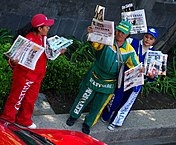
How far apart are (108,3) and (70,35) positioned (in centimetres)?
102

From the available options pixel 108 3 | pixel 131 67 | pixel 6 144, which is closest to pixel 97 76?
pixel 131 67

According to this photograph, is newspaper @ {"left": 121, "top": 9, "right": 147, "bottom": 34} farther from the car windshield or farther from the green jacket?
the car windshield

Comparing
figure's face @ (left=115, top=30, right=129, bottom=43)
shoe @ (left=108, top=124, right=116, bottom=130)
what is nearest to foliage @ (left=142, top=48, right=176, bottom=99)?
shoe @ (left=108, top=124, right=116, bottom=130)

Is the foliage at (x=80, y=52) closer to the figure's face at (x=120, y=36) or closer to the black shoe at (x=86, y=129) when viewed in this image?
the black shoe at (x=86, y=129)

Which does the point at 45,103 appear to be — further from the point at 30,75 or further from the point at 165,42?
the point at 165,42

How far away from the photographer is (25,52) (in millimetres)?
5656

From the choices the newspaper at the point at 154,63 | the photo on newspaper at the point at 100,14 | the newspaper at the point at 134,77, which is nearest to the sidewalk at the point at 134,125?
the newspaper at the point at 134,77

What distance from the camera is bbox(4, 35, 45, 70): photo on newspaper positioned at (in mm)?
5613

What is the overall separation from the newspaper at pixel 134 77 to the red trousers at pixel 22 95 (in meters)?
1.09

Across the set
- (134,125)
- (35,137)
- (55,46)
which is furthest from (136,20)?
(35,137)

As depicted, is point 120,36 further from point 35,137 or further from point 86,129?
point 35,137

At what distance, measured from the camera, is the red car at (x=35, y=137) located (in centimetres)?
399

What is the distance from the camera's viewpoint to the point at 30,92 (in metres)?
6.07

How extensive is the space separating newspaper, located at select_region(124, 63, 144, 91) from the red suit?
3.54ft
